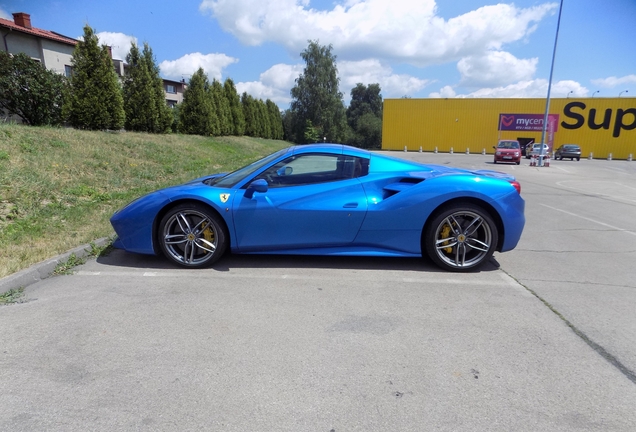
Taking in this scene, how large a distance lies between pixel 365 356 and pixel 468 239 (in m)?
2.23

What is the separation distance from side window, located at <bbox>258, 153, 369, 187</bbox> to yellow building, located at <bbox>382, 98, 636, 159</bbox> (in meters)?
45.9

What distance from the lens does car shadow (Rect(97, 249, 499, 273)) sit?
430 centimetres

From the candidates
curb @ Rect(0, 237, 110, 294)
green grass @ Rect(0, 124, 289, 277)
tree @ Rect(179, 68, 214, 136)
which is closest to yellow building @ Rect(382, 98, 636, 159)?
tree @ Rect(179, 68, 214, 136)

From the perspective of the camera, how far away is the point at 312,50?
2031 inches

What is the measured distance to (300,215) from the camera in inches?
160

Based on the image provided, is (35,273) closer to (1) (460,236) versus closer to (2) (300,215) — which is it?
(2) (300,215)

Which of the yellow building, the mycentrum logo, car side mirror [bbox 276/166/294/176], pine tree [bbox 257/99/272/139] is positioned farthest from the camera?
the mycentrum logo

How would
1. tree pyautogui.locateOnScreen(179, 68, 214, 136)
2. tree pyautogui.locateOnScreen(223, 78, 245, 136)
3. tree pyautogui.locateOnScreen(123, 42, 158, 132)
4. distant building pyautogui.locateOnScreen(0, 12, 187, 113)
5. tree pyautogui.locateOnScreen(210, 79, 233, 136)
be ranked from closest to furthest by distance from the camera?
tree pyautogui.locateOnScreen(123, 42, 158, 132) → tree pyautogui.locateOnScreen(179, 68, 214, 136) → distant building pyautogui.locateOnScreen(0, 12, 187, 113) → tree pyautogui.locateOnScreen(210, 79, 233, 136) → tree pyautogui.locateOnScreen(223, 78, 245, 136)

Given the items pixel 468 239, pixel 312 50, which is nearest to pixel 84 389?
pixel 468 239

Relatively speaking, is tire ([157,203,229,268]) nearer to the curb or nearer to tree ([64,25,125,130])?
the curb

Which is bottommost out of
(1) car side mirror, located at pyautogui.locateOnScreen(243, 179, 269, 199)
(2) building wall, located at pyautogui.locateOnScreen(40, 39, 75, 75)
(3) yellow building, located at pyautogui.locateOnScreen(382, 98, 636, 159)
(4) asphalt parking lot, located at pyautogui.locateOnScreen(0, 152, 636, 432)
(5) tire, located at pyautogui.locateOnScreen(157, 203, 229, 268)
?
(4) asphalt parking lot, located at pyautogui.locateOnScreen(0, 152, 636, 432)

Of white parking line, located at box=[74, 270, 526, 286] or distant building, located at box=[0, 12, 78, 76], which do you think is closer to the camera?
white parking line, located at box=[74, 270, 526, 286]

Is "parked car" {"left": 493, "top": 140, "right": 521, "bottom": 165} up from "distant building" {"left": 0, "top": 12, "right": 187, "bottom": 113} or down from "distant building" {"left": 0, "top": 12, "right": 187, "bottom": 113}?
down

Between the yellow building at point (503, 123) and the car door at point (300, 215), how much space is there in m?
46.2
